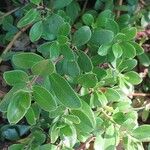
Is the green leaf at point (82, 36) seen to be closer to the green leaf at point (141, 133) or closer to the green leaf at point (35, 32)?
the green leaf at point (35, 32)

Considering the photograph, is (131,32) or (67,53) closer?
(67,53)

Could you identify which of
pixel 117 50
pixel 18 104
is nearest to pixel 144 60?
pixel 117 50

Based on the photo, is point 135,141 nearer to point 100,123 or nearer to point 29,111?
point 100,123

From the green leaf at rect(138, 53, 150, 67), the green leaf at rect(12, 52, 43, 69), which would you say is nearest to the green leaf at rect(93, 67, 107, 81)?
the green leaf at rect(12, 52, 43, 69)

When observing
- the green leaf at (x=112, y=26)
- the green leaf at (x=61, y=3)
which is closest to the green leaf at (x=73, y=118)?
the green leaf at (x=112, y=26)

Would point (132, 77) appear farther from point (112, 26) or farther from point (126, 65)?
point (112, 26)
